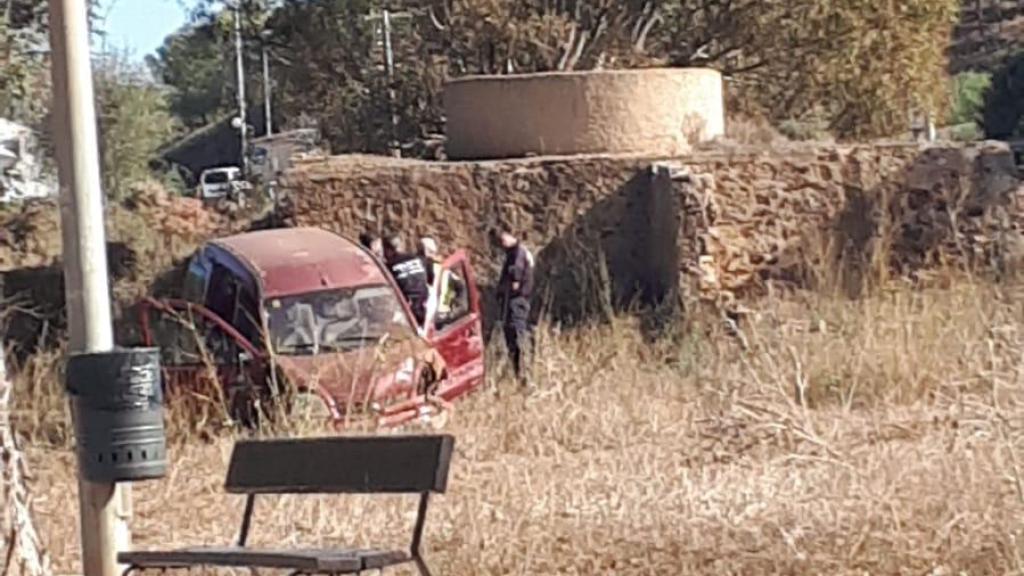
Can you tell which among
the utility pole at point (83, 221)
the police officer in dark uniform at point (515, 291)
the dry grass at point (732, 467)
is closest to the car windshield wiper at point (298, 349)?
the dry grass at point (732, 467)

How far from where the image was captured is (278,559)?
693 cm

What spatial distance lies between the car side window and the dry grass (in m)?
1.42

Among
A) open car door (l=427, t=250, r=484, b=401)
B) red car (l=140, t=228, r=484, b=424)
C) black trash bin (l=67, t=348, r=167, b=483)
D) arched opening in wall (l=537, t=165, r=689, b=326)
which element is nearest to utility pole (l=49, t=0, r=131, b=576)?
black trash bin (l=67, t=348, r=167, b=483)

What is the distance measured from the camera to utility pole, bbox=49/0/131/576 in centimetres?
727

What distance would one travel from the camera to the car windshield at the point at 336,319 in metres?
15.0

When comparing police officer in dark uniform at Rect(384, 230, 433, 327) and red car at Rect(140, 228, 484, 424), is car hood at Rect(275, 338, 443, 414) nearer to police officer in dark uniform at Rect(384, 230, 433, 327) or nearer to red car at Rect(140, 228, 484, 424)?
red car at Rect(140, 228, 484, 424)

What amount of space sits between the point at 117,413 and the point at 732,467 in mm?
4246

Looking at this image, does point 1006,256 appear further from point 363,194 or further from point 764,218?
point 363,194

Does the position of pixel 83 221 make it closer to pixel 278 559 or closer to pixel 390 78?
pixel 278 559

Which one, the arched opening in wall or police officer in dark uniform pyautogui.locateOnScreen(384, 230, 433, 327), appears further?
the arched opening in wall

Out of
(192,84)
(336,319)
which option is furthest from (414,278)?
(192,84)

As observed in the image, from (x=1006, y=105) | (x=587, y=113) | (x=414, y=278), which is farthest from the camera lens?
(x=1006, y=105)

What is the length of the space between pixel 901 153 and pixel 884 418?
358 inches

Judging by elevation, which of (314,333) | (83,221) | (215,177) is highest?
(83,221)
